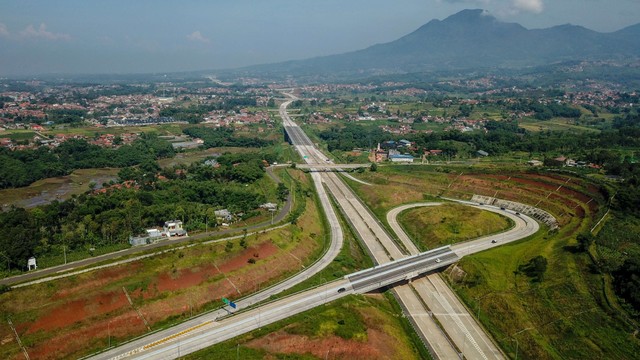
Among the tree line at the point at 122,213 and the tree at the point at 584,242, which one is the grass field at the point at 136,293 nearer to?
the tree line at the point at 122,213

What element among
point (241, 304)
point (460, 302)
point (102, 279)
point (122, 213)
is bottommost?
point (460, 302)

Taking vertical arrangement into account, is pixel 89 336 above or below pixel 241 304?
above

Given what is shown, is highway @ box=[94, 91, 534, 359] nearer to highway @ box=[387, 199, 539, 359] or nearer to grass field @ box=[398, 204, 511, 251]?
highway @ box=[387, 199, 539, 359]

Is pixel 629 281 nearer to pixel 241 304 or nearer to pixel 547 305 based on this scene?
pixel 547 305

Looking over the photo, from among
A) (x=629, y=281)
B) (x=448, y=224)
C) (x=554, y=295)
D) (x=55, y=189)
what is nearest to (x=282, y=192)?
(x=448, y=224)

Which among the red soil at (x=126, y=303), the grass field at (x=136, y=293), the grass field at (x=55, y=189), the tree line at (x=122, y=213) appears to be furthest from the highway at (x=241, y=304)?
the grass field at (x=55, y=189)

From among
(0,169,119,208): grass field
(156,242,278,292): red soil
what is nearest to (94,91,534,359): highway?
(156,242,278,292): red soil
